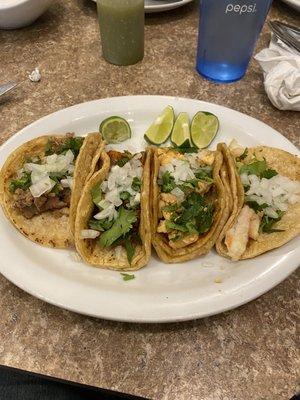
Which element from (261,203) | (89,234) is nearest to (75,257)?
(89,234)

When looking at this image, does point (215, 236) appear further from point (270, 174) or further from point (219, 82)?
point (219, 82)

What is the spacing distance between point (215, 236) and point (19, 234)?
0.69m

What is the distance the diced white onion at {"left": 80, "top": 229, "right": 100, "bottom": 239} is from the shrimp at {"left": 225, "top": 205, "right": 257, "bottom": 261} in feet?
1.47

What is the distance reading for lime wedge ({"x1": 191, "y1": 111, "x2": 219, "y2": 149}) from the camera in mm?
1751

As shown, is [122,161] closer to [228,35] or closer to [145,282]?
[145,282]

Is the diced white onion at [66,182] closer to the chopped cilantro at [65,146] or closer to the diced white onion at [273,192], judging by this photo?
the chopped cilantro at [65,146]

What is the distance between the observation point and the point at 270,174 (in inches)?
57.9

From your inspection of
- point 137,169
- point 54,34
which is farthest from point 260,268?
point 54,34

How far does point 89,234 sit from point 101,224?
0.06m

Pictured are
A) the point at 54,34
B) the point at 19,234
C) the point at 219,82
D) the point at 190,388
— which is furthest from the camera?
the point at 54,34

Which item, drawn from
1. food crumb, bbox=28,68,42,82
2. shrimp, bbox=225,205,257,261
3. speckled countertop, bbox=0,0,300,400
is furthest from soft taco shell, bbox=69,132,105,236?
food crumb, bbox=28,68,42,82

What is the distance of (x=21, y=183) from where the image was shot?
1.47 meters

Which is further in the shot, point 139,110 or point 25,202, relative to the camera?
point 139,110

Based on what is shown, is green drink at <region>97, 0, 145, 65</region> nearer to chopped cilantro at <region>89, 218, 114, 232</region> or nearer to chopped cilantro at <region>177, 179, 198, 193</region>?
chopped cilantro at <region>177, 179, 198, 193</region>
